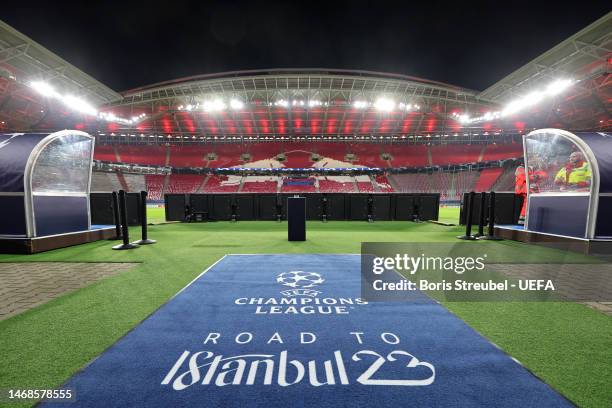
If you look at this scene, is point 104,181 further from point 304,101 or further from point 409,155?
point 409,155

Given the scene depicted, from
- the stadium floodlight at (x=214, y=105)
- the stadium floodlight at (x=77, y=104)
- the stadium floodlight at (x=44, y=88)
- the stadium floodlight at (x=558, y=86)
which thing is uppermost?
the stadium floodlight at (x=214, y=105)

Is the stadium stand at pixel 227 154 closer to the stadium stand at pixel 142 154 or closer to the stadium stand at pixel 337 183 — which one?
the stadium stand at pixel 142 154

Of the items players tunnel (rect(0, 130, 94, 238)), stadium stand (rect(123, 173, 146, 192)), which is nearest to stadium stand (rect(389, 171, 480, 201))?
players tunnel (rect(0, 130, 94, 238))

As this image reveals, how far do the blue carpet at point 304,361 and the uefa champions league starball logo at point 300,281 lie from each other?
9.0 inches

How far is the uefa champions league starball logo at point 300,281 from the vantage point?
367 cm

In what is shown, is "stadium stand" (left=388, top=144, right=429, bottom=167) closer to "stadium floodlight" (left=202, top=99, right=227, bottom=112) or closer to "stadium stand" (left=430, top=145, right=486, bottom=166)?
"stadium stand" (left=430, top=145, right=486, bottom=166)

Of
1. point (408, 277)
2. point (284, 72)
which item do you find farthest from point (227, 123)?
point (408, 277)

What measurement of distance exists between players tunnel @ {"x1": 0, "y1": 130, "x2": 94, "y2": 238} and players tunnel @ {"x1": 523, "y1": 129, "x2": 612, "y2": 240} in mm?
13408

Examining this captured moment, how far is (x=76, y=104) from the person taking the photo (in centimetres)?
2747

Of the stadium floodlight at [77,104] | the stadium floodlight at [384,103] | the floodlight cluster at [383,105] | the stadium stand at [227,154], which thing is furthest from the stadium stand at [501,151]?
the stadium floodlight at [77,104]

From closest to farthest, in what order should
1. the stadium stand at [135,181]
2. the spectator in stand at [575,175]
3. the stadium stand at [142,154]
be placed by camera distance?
the spectator in stand at [575,175] → the stadium stand at [135,181] → the stadium stand at [142,154]

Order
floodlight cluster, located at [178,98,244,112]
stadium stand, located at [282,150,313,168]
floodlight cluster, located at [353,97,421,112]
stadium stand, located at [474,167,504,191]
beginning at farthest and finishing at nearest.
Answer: stadium stand, located at [282,150,313,168] → stadium stand, located at [474,167,504,191] → floodlight cluster, located at [353,97,421,112] → floodlight cluster, located at [178,98,244,112]

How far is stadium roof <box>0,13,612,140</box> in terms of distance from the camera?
20.7 meters

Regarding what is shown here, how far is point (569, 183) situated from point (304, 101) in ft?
94.5
